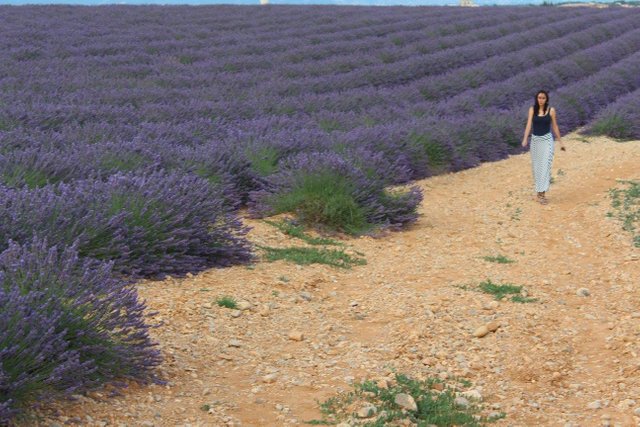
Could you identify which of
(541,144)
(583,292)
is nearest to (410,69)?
(541,144)

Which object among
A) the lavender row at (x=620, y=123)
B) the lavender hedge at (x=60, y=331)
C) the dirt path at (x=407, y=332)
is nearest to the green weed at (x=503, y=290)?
the dirt path at (x=407, y=332)

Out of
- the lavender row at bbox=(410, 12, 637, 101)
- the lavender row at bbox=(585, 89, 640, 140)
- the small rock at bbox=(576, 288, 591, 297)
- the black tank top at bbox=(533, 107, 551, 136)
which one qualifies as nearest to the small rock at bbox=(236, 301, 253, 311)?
the small rock at bbox=(576, 288, 591, 297)

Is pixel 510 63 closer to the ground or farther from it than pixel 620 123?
farther from it

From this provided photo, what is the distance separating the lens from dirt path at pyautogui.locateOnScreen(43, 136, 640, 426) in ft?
11.7

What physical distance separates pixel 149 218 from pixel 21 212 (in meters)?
0.83

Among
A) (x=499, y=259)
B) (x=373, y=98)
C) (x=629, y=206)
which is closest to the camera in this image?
(x=499, y=259)

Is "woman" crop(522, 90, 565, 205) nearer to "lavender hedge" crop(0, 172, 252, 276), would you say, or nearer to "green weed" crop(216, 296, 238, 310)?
"lavender hedge" crop(0, 172, 252, 276)

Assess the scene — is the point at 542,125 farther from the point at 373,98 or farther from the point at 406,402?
the point at 406,402

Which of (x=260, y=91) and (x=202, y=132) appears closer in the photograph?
(x=202, y=132)

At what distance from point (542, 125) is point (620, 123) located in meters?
5.33

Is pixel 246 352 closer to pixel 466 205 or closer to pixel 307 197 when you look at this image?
pixel 307 197

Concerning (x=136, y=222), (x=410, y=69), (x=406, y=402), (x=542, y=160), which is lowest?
(x=410, y=69)

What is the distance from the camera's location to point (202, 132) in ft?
30.8

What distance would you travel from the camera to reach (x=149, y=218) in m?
5.25
